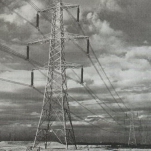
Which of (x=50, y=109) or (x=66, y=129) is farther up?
(x=50, y=109)

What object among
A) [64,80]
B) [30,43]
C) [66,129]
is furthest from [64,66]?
[66,129]

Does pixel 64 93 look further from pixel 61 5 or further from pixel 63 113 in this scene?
pixel 61 5

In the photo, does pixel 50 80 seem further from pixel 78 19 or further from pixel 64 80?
pixel 78 19

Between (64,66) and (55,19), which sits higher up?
(55,19)

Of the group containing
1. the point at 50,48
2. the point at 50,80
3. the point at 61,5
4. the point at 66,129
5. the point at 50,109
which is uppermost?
the point at 61,5

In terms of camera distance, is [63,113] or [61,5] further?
[61,5]

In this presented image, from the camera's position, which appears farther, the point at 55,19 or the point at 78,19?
the point at 55,19

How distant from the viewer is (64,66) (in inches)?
1845

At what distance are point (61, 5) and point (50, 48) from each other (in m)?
6.96

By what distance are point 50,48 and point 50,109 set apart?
9152mm

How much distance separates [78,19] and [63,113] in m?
13.5

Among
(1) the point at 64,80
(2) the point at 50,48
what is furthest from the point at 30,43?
(1) the point at 64,80

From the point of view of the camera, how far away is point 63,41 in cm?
4831

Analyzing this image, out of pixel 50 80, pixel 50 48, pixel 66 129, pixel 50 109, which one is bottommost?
pixel 66 129
